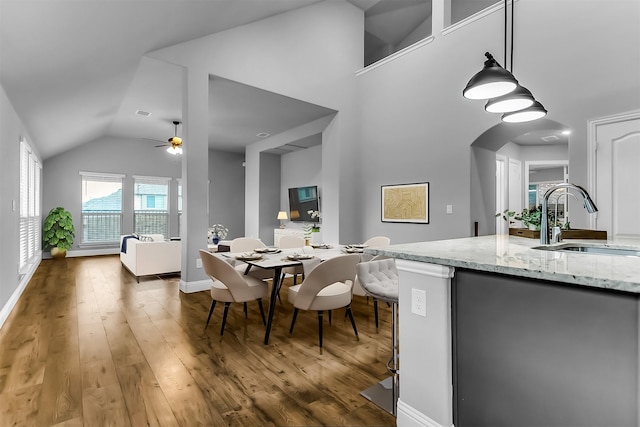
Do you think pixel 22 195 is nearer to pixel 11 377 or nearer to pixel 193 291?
pixel 193 291

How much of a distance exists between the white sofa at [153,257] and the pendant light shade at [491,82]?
16.0ft

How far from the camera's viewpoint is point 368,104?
20.0 feet

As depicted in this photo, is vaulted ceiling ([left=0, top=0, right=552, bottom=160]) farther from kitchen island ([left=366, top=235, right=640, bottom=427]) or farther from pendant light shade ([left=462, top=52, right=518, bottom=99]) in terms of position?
kitchen island ([left=366, top=235, right=640, bottom=427])

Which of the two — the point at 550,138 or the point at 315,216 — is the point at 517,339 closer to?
the point at 315,216

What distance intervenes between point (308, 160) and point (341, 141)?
2.19 meters

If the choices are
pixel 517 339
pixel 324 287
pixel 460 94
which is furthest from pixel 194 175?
pixel 517 339

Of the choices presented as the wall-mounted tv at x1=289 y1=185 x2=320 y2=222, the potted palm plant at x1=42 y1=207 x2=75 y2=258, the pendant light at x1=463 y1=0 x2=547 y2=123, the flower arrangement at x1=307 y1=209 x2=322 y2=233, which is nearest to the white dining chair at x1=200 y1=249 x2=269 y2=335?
the pendant light at x1=463 y1=0 x2=547 y2=123

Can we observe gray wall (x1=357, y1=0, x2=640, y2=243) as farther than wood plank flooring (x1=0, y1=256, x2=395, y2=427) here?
Yes

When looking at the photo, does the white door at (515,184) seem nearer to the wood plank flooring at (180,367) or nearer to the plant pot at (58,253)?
the wood plank flooring at (180,367)

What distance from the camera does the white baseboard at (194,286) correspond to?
4383 mm

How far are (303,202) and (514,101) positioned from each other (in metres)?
6.07

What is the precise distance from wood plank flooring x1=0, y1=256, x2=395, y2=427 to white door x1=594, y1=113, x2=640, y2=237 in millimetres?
2729

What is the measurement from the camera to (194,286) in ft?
14.5

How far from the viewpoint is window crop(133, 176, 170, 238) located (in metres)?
8.62
